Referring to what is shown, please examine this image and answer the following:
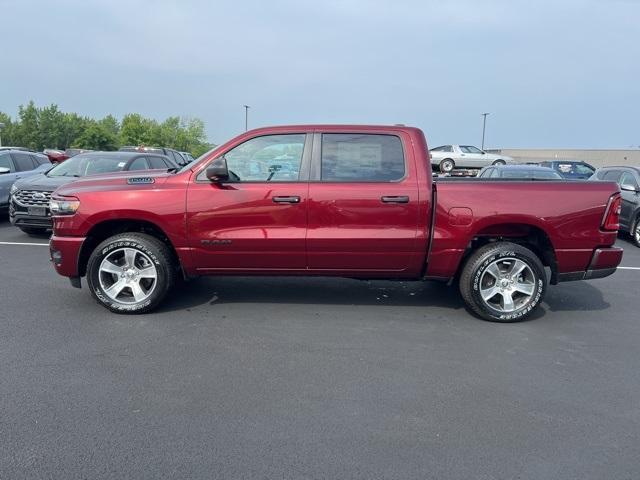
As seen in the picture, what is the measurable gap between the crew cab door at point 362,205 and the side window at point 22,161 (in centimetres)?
989

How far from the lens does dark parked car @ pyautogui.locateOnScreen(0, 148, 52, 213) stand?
10555 mm

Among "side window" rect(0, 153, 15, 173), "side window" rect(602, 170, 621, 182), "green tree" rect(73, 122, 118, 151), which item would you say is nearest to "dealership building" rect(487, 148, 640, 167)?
"side window" rect(602, 170, 621, 182)

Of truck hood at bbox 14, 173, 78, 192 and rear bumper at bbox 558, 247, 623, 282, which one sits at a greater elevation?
truck hood at bbox 14, 173, 78, 192

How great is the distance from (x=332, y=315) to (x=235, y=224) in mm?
1365

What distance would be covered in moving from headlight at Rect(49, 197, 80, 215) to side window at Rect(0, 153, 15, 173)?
7762 mm

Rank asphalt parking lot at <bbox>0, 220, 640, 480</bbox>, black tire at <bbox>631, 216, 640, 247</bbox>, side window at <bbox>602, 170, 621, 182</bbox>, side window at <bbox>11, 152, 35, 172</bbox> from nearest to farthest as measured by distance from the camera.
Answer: asphalt parking lot at <bbox>0, 220, 640, 480</bbox>
black tire at <bbox>631, 216, 640, 247</bbox>
side window at <bbox>602, 170, 621, 182</bbox>
side window at <bbox>11, 152, 35, 172</bbox>

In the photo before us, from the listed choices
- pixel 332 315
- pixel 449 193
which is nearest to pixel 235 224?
pixel 332 315

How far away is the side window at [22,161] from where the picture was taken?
11.5 metres

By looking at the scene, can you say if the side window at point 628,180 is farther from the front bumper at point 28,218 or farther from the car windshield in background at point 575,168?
the car windshield in background at point 575,168

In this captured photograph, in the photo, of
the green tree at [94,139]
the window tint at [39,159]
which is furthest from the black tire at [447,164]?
the green tree at [94,139]

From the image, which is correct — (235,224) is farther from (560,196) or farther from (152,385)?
(560,196)

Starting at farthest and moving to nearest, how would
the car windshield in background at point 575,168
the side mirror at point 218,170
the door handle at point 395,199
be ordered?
1. the car windshield in background at point 575,168
2. the door handle at point 395,199
3. the side mirror at point 218,170

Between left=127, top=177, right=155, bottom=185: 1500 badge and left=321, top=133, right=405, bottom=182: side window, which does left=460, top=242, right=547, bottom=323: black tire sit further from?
left=127, top=177, right=155, bottom=185: 1500 badge

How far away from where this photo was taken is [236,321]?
4.75 metres
